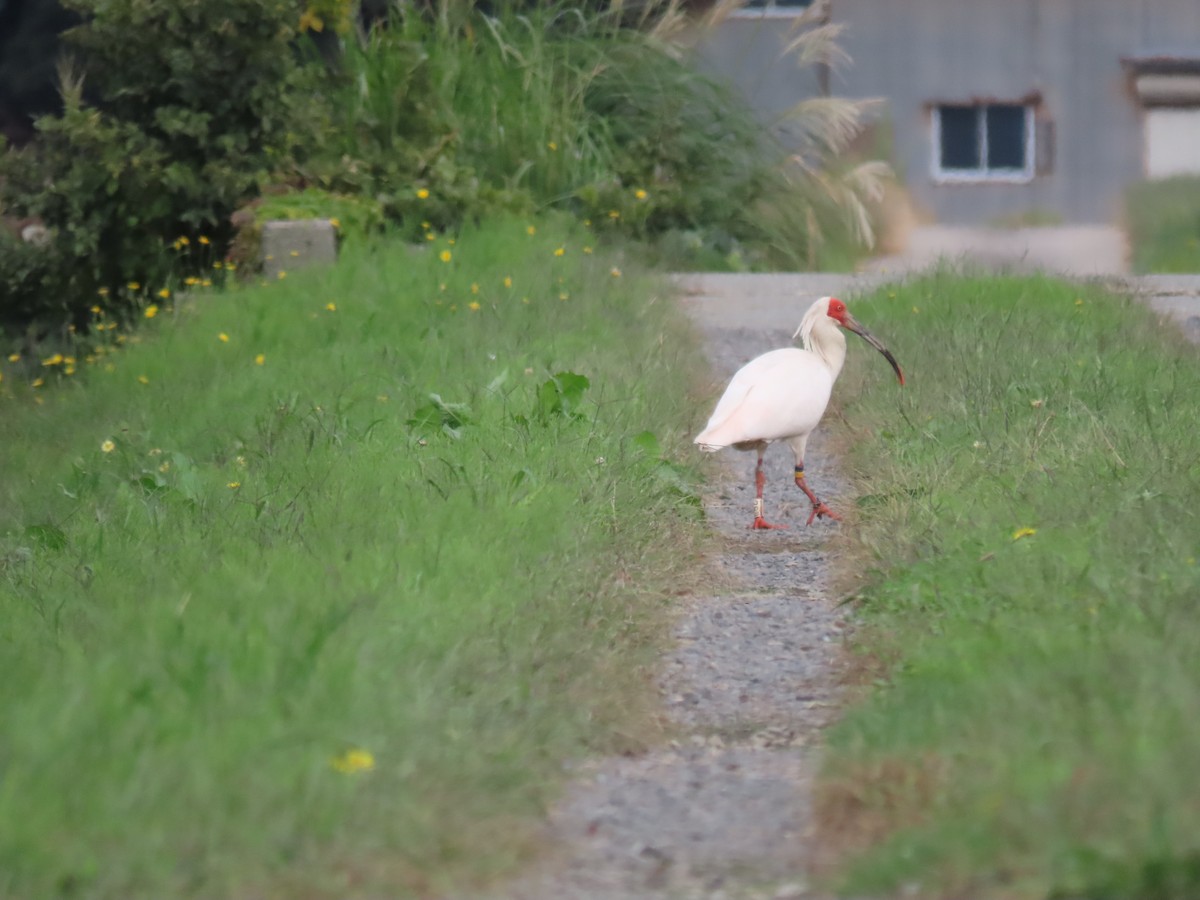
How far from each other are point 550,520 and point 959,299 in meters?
4.91

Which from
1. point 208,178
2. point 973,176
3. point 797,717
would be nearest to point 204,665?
point 797,717

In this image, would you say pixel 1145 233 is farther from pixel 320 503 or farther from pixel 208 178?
pixel 320 503

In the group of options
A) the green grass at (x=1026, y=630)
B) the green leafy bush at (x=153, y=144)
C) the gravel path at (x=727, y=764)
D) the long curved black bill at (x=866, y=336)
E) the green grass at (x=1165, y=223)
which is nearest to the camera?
the green grass at (x=1026, y=630)

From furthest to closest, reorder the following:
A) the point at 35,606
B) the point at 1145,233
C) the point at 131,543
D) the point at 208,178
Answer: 1. the point at 1145,233
2. the point at 208,178
3. the point at 131,543
4. the point at 35,606

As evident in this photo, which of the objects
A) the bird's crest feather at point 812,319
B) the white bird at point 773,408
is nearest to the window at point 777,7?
the bird's crest feather at point 812,319

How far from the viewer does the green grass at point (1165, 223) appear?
17.2 meters

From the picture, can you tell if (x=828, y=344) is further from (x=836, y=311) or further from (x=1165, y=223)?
(x=1165, y=223)

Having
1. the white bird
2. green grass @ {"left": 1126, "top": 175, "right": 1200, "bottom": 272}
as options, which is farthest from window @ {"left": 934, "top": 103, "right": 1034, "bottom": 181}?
the white bird

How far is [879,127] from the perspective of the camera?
63.7ft

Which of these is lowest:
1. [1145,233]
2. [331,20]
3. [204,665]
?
[1145,233]

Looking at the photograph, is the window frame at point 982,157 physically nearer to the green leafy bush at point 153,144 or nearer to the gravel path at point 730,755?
the green leafy bush at point 153,144

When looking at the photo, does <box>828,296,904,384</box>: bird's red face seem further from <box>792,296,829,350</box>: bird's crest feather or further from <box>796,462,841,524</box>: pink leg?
<box>796,462,841,524</box>: pink leg

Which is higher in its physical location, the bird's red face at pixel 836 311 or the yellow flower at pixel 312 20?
the yellow flower at pixel 312 20

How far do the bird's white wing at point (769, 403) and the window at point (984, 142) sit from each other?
13970 mm
